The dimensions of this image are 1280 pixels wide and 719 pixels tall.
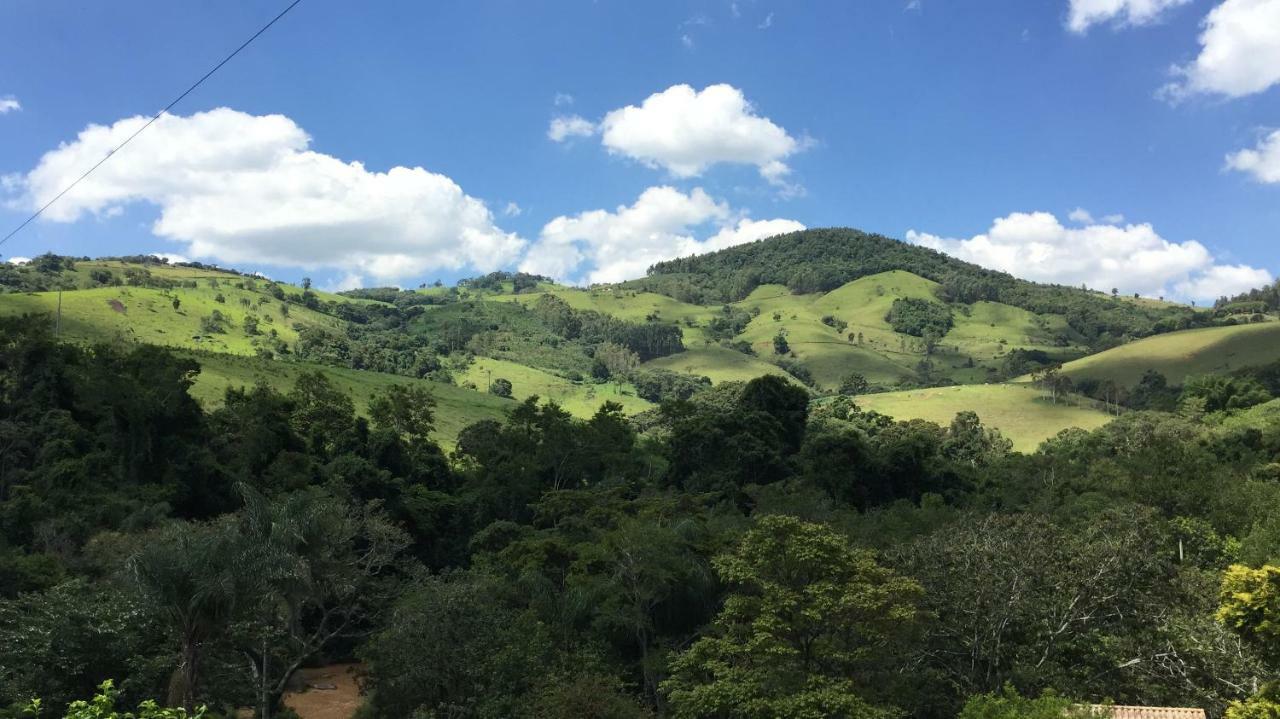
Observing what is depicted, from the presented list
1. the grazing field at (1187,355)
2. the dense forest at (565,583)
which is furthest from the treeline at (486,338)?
the grazing field at (1187,355)

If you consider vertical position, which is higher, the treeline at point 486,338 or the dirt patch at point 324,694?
the treeline at point 486,338

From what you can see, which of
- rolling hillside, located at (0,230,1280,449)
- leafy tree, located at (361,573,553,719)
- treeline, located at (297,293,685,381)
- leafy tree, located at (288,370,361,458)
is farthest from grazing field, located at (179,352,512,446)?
leafy tree, located at (361,573,553,719)

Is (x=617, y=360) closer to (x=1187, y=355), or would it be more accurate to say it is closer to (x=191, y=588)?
(x=1187, y=355)

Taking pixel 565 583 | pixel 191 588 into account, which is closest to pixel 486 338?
pixel 565 583

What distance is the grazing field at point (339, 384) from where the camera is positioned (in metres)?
69.5

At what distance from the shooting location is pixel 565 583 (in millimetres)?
29859

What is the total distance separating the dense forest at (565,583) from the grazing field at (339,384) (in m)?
22.0

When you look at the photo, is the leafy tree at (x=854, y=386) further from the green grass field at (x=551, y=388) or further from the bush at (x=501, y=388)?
the bush at (x=501, y=388)

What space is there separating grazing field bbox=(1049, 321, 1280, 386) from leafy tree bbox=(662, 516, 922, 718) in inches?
4939

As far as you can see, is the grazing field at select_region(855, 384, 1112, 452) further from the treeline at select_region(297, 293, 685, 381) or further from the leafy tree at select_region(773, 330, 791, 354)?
the treeline at select_region(297, 293, 685, 381)

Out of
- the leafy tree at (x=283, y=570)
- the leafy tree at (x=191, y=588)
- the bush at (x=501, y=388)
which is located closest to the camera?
the leafy tree at (x=191, y=588)

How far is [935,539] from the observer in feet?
81.9

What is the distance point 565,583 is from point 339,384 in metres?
59.9

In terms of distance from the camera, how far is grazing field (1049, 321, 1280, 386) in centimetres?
12169
